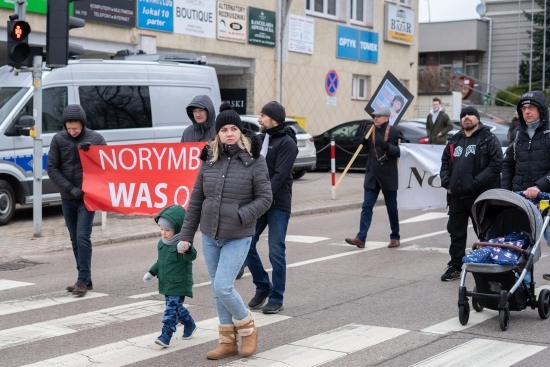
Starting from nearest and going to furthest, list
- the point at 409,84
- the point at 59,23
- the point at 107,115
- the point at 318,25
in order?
the point at 59,23
the point at 107,115
the point at 318,25
the point at 409,84

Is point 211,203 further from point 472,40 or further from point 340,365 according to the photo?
point 472,40

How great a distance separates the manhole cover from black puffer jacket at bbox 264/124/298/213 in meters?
4.58

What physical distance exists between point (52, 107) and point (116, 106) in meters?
1.27

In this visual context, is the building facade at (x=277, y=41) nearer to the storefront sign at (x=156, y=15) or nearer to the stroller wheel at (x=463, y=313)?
the storefront sign at (x=156, y=15)

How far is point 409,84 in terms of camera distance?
35.8 meters

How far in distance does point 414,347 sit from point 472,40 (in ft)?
182

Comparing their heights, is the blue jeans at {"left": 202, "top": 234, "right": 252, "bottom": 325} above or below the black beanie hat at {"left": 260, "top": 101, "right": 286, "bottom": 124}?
below

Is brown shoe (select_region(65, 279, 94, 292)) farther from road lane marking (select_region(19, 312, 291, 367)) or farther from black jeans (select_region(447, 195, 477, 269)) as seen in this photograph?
black jeans (select_region(447, 195, 477, 269))

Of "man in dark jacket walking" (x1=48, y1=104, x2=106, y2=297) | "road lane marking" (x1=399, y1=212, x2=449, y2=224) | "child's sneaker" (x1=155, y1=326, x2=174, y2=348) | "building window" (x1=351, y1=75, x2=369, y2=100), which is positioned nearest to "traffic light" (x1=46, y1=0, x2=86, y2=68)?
"man in dark jacket walking" (x1=48, y1=104, x2=106, y2=297)

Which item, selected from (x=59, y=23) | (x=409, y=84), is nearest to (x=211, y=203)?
(x=59, y=23)

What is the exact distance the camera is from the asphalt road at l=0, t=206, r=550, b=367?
6.81 metres

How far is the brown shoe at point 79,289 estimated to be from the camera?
933cm

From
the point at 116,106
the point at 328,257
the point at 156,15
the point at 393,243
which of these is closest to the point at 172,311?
the point at 328,257

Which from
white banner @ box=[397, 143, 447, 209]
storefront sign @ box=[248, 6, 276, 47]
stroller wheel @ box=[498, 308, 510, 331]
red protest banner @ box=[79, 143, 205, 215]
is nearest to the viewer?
A: stroller wheel @ box=[498, 308, 510, 331]
